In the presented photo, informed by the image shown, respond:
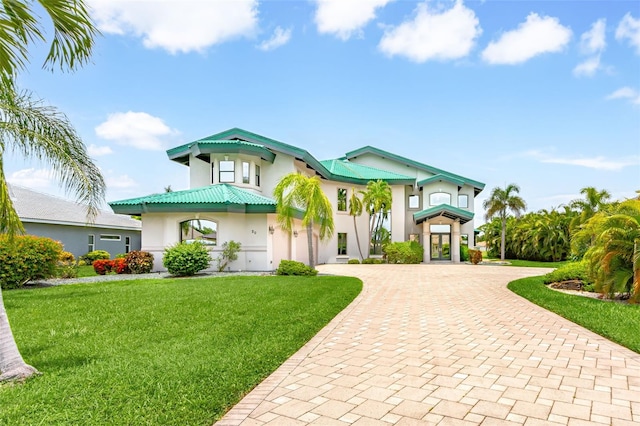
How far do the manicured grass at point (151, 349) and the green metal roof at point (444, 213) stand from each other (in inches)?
719

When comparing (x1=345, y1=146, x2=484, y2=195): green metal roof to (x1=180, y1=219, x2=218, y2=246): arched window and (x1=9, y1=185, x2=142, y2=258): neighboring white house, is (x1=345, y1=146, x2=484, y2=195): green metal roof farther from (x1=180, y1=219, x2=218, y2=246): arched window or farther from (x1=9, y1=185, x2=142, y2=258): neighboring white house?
(x1=9, y1=185, x2=142, y2=258): neighboring white house

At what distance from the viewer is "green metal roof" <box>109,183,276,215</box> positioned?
1797 centimetres

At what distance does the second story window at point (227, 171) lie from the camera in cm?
2116

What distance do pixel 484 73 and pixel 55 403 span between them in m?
16.5

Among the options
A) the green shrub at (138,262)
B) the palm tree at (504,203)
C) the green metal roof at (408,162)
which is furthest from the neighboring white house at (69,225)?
the palm tree at (504,203)

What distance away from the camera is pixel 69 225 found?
80.7 feet

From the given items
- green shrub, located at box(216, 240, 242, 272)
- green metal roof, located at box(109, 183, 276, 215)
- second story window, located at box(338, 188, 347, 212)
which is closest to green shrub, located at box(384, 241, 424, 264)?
second story window, located at box(338, 188, 347, 212)

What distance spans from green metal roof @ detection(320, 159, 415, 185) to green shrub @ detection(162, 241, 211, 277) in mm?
13042

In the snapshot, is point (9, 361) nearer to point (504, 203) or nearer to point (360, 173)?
point (360, 173)

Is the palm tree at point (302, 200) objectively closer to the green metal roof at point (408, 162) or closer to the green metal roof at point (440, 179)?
the green metal roof at point (440, 179)

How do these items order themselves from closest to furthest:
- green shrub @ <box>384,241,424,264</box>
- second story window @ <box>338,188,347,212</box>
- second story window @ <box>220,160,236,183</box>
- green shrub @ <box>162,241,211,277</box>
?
green shrub @ <box>162,241,211,277</box>
second story window @ <box>220,160,236,183</box>
green shrub @ <box>384,241,424,264</box>
second story window @ <box>338,188,347,212</box>

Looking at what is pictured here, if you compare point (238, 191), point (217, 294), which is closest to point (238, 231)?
point (238, 191)

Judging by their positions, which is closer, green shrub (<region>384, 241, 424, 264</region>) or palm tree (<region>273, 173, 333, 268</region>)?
palm tree (<region>273, 173, 333, 268</region>)

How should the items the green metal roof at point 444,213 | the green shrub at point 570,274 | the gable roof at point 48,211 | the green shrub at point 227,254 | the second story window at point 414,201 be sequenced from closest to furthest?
the green shrub at point 570,274 < the green shrub at point 227,254 < the gable roof at point 48,211 < the green metal roof at point 444,213 < the second story window at point 414,201
